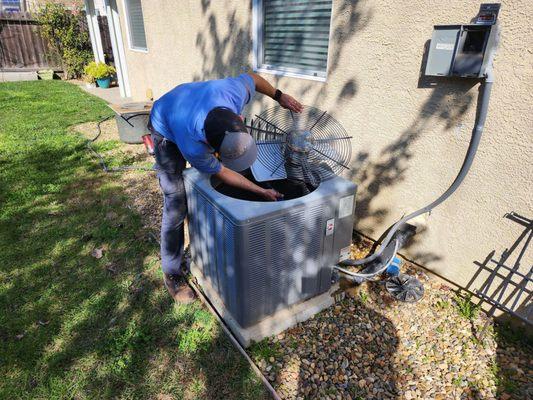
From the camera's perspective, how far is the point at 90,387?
2.17m

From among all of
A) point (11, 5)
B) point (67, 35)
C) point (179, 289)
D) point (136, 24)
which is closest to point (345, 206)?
point (179, 289)

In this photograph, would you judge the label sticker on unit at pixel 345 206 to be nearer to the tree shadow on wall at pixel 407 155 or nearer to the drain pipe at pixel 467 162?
the drain pipe at pixel 467 162

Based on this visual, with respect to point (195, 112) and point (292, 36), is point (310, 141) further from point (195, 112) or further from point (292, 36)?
point (292, 36)

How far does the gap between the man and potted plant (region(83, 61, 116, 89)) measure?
1117 centimetres

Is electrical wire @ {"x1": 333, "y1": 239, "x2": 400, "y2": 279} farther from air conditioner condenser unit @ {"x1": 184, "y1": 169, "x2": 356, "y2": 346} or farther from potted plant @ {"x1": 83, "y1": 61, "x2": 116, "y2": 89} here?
potted plant @ {"x1": 83, "y1": 61, "x2": 116, "y2": 89}

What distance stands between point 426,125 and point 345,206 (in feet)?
3.01

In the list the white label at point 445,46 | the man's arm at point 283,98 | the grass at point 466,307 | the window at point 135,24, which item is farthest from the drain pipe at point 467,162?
the window at point 135,24

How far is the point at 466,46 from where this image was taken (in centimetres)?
218

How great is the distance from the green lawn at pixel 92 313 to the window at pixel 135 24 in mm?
4608

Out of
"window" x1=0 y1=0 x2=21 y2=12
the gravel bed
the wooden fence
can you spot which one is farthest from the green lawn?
"window" x1=0 y1=0 x2=21 y2=12

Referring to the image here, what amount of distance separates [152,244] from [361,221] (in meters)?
2.10

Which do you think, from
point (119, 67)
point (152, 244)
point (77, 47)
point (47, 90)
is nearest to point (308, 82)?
point (152, 244)

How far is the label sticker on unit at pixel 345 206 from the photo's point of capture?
241cm

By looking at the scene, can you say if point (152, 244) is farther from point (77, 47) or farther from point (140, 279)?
point (77, 47)
